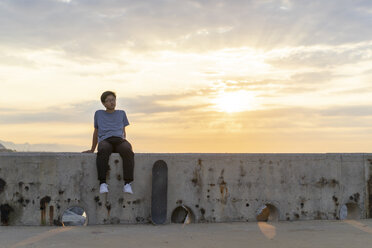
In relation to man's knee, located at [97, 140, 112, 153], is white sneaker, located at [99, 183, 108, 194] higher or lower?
lower

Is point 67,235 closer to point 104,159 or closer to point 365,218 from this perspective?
point 104,159

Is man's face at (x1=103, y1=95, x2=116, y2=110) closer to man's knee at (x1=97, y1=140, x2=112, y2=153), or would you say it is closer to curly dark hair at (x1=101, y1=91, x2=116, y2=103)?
curly dark hair at (x1=101, y1=91, x2=116, y2=103)

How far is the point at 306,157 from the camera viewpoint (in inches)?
254

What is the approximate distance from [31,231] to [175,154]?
228 centimetres

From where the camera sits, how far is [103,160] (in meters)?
5.82

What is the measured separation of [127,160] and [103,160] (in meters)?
0.35

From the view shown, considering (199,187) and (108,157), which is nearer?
(108,157)

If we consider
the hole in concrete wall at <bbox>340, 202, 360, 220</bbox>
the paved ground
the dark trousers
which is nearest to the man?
the dark trousers

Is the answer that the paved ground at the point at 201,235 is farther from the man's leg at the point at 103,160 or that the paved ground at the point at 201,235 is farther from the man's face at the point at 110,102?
the man's face at the point at 110,102

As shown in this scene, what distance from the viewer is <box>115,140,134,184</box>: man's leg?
5.80 m

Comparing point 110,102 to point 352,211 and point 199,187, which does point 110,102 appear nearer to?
point 199,187

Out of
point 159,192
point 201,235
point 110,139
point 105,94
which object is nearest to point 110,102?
point 105,94

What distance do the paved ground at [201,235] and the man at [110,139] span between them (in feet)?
2.42

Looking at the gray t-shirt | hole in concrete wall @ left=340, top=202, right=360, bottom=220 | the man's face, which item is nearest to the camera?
the gray t-shirt
